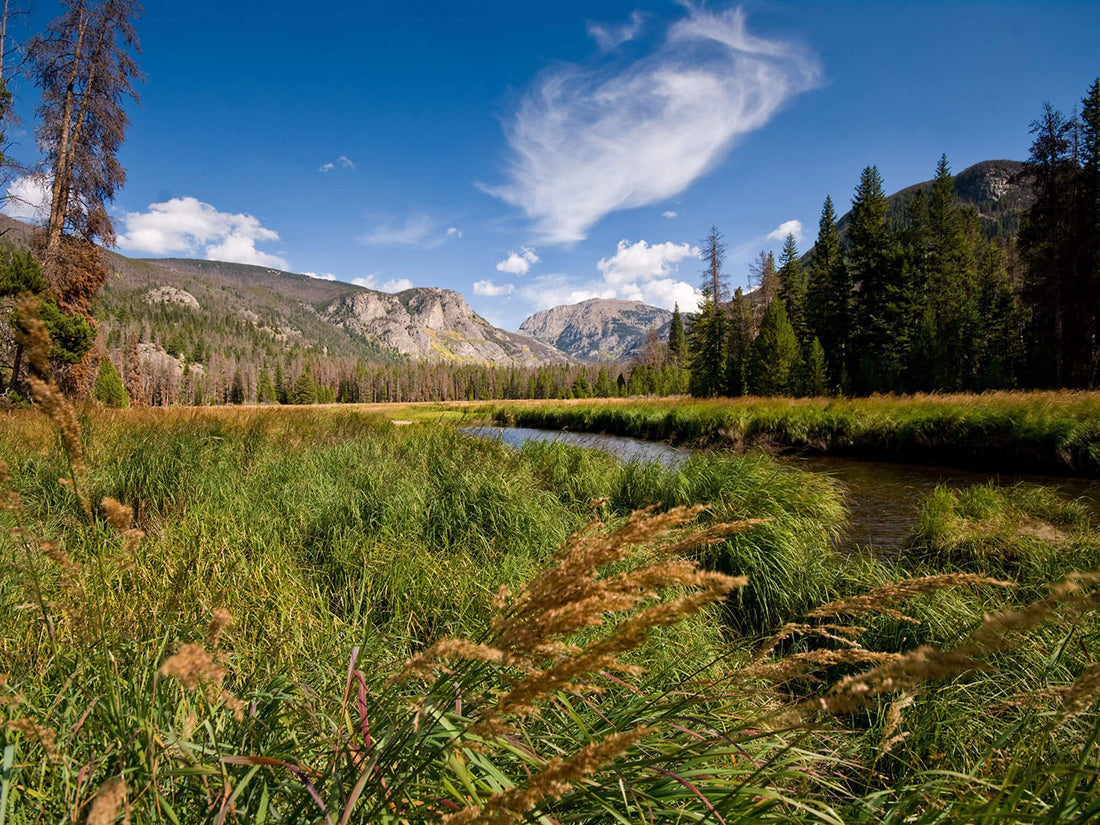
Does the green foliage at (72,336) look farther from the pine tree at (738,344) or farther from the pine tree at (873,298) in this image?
Answer: the pine tree at (873,298)

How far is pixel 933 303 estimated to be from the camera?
34.5 m

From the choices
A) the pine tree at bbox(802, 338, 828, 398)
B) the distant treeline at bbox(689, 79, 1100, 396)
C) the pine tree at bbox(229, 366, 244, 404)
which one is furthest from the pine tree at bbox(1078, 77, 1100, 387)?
the pine tree at bbox(229, 366, 244, 404)

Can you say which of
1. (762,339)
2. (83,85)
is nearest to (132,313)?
(83,85)

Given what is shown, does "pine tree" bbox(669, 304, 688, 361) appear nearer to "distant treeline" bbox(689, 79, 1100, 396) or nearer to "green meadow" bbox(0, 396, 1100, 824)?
"distant treeline" bbox(689, 79, 1100, 396)

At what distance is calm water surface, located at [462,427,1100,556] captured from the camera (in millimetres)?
7094

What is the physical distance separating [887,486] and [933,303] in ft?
110

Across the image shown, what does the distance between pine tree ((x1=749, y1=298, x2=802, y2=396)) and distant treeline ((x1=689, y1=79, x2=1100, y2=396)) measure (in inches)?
3.0

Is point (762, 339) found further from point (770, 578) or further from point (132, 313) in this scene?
point (132, 313)

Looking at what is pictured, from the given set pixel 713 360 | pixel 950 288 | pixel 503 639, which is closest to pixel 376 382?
pixel 713 360

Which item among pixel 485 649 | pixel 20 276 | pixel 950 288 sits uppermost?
pixel 950 288

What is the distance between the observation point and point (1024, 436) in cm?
1110

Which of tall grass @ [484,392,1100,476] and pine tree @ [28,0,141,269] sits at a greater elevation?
pine tree @ [28,0,141,269]

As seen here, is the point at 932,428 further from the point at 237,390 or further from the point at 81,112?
the point at 237,390

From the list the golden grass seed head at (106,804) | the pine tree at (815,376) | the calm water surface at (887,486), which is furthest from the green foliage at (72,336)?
the pine tree at (815,376)
